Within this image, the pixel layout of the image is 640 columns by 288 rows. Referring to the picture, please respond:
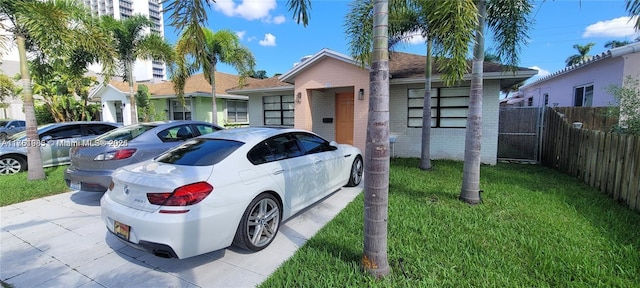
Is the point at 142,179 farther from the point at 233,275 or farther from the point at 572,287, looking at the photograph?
the point at 572,287

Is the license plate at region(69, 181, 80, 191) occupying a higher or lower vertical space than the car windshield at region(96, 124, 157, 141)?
lower

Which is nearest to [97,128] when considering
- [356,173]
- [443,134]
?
[356,173]

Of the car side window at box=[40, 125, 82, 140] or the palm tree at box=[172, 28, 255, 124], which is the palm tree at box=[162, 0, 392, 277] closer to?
the car side window at box=[40, 125, 82, 140]

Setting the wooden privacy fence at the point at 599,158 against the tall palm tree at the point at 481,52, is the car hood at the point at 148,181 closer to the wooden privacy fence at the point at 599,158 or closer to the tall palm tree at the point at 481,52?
the tall palm tree at the point at 481,52

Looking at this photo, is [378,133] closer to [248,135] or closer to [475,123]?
[248,135]

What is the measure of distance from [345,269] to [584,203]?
4625mm

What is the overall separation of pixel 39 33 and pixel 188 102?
35.1 ft

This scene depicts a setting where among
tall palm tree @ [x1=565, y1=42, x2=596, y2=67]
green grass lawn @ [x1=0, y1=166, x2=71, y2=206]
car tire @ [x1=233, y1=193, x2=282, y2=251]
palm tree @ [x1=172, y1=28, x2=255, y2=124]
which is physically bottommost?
green grass lawn @ [x1=0, y1=166, x2=71, y2=206]

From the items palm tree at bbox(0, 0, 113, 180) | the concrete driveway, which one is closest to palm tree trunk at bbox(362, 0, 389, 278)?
the concrete driveway

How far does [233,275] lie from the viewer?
306 centimetres

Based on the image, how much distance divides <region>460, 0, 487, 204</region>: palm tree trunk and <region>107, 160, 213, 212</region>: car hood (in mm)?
4279

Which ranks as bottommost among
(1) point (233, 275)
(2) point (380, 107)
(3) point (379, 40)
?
(1) point (233, 275)

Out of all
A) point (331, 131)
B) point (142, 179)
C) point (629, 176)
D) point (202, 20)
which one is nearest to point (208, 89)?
point (331, 131)

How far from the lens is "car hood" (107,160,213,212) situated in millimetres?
2914
